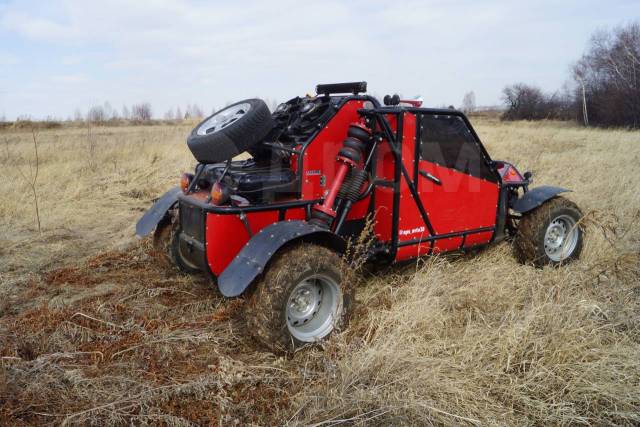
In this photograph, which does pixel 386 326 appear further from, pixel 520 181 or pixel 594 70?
pixel 594 70

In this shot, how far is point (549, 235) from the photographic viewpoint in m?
5.47

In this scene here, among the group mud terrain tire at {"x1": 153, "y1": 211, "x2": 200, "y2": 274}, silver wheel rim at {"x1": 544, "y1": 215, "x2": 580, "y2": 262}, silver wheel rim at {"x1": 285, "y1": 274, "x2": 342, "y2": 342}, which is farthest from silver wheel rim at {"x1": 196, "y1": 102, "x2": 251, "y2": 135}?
silver wheel rim at {"x1": 544, "y1": 215, "x2": 580, "y2": 262}

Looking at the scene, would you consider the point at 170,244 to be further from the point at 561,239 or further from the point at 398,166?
the point at 561,239

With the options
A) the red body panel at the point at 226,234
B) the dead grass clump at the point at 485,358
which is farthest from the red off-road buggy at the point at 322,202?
the dead grass clump at the point at 485,358

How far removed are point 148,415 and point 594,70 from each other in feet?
144

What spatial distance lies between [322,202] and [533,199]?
2.55m

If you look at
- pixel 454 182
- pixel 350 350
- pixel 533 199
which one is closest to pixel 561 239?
pixel 533 199

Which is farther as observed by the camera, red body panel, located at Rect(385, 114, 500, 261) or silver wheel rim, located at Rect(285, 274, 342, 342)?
red body panel, located at Rect(385, 114, 500, 261)

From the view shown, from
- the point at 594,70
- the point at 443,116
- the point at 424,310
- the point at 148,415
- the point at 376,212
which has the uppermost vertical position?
the point at 594,70

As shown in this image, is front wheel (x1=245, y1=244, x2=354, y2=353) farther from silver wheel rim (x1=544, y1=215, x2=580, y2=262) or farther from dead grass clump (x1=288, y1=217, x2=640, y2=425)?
silver wheel rim (x1=544, y1=215, x2=580, y2=262)

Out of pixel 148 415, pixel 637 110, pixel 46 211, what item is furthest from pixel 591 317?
pixel 637 110

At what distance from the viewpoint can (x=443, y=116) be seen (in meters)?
4.58

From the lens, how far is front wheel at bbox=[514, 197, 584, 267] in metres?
5.20

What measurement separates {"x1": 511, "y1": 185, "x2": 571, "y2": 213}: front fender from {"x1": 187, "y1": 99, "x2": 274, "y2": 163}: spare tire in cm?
297
